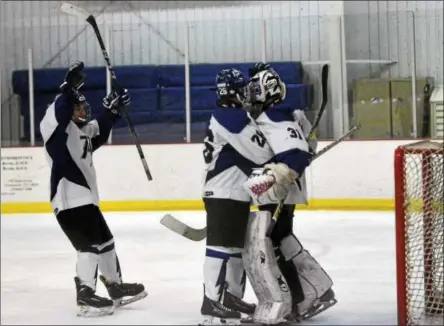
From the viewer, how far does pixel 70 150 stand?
1.67 meters

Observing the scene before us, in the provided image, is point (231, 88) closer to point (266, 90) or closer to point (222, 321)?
point (266, 90)

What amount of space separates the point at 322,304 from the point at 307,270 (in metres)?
0.14

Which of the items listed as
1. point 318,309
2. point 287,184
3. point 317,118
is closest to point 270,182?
point 287,184

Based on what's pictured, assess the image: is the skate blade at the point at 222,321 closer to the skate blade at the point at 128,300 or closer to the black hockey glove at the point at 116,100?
the skate blade at the point at 128,300

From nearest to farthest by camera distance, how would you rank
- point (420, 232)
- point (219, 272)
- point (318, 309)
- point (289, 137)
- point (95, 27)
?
point (95, 27), point (289, 137), point (219, 272), point (318, 309), point (420, 232)

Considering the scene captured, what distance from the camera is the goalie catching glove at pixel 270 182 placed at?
1657mm

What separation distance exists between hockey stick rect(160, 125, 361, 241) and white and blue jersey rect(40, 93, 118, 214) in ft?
0.46

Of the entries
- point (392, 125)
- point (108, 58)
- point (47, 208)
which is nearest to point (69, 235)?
point (47, 208)

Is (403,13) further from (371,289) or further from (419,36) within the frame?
(371,289)

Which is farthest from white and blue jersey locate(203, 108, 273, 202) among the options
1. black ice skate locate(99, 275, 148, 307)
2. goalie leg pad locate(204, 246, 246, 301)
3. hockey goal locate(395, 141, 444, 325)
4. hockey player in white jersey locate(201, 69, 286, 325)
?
hockey goal locate(395, 141, 444, 325)

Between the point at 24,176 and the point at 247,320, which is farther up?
the point at 24,176

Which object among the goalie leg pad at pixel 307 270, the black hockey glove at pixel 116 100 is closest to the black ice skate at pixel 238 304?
the goalie leg pad at pixel 307 270

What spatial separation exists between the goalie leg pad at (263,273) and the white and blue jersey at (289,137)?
0.30 feet

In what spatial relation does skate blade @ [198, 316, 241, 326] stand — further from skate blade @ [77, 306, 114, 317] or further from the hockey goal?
the hockey goal
